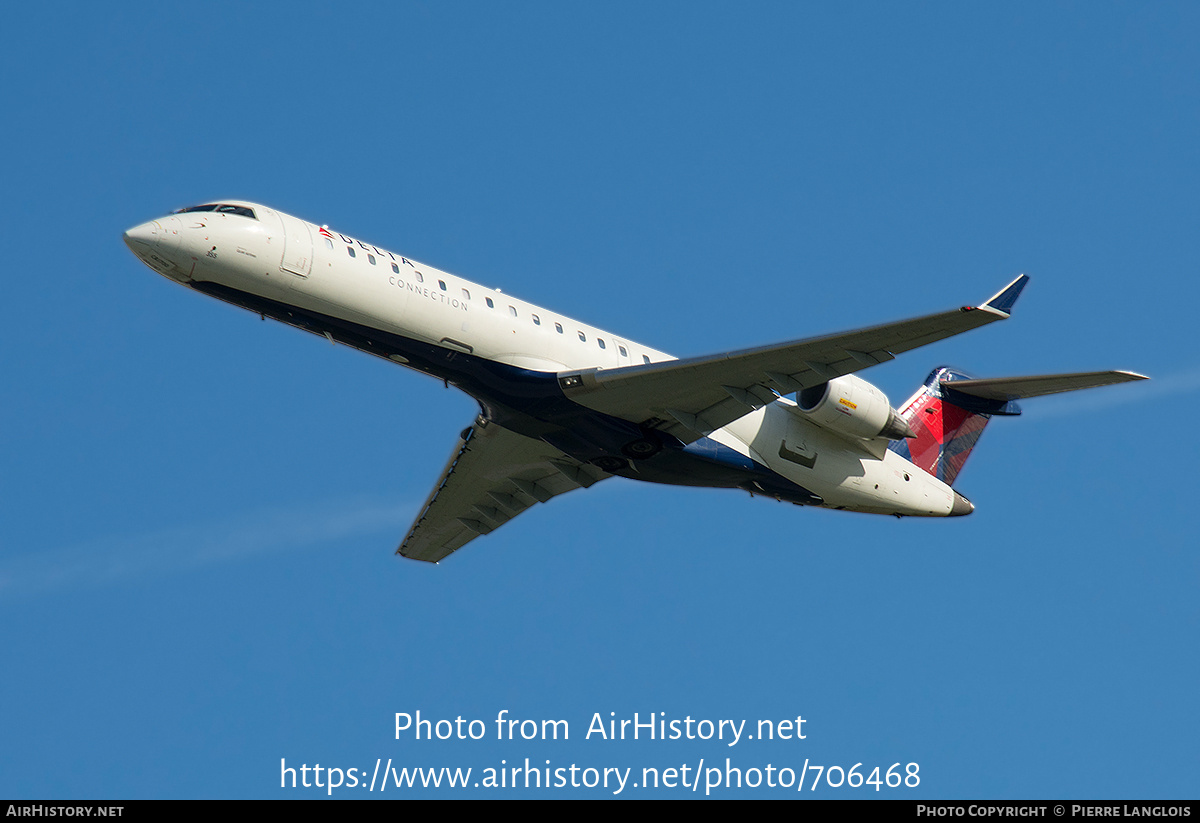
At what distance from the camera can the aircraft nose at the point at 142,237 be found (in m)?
20.1

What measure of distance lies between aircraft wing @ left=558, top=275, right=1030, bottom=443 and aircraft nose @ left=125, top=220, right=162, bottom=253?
20.9 feet

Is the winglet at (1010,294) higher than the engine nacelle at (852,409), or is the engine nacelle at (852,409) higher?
the winglet at (1010,294)

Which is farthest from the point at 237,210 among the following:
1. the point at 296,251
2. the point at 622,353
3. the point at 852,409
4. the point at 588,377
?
the point at 852,409

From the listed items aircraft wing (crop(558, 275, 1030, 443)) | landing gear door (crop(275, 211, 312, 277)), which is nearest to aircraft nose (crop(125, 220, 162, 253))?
landing gear door (crop(275, 211, 312, 277))

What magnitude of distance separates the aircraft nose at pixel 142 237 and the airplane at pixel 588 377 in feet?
0.10

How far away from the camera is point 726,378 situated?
69.9 feet

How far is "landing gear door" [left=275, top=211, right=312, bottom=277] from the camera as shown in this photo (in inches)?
807

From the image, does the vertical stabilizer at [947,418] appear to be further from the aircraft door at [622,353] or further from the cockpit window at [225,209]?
the cockpit window at [225,209]

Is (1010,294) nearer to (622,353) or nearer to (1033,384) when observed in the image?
(1033,384)

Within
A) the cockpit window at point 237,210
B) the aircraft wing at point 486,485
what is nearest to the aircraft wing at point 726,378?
the aircraft wing at point 486,485

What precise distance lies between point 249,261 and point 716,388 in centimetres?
729

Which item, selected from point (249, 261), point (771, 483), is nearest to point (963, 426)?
point (771, 483)

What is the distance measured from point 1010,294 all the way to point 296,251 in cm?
1105
